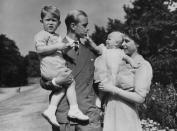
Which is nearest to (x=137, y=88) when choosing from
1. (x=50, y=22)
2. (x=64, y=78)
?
(x=64, y=78)

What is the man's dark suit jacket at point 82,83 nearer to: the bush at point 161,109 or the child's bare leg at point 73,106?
the child's bare leg at point 73,106

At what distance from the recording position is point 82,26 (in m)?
3.86

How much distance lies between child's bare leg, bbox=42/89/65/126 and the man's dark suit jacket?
0.06 metres

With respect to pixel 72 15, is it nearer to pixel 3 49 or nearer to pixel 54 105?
pixel 54 105

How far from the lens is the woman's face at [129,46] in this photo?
3.98 m

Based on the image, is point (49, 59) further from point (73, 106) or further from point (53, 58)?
point (73, 106)

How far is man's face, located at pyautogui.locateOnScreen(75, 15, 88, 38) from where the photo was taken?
385cm

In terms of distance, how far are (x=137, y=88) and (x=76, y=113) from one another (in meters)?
0.63

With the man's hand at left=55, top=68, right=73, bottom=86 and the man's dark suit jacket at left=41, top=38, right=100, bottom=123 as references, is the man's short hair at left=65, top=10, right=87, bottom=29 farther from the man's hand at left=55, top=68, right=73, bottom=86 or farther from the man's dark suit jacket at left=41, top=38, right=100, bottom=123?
the man's hand at left=55, top=68, right=73, bottom=86

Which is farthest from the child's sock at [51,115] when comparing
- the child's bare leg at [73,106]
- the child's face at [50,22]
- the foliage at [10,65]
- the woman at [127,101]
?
the foliage at [10,65]

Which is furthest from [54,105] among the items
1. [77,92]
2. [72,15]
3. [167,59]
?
[167,59]

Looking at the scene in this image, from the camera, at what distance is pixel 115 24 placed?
44625mm

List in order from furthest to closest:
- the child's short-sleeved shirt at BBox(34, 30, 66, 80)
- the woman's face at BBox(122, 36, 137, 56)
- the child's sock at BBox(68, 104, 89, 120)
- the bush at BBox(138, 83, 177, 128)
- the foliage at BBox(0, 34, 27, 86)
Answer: the foliage at BBox(0, 34, 27, 86), the bush at BBox(138, 83, 177, 128), the woman's face at BBox(122, 36, 137, 56), the child's short-sleeved shirt at BBox(34, 30, 66, 80), the child's sock at BBox(68, 104, 89, 120)

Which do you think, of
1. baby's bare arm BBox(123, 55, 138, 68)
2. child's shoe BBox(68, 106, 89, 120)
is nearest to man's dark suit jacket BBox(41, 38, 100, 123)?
child's shoe BBox(68, 106, 89, 120)
